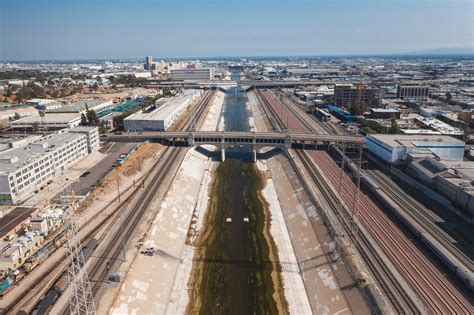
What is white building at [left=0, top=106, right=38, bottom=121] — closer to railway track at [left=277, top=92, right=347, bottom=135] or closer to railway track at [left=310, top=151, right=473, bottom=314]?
railway track at [left=277, top=92, right=347, bottom=135]

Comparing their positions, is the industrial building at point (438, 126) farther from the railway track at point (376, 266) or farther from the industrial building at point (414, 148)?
the railway track at point (376, 266)

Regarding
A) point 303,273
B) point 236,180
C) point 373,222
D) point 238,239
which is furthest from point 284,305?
point 236,180

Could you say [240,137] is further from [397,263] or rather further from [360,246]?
[397,263]

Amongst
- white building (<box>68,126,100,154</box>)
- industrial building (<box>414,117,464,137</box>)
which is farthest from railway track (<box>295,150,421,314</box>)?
white building (<box>68,126,100,154</box>)

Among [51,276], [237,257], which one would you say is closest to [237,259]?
[237,257]

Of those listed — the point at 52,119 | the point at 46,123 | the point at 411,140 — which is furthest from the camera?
the point at 52,119
